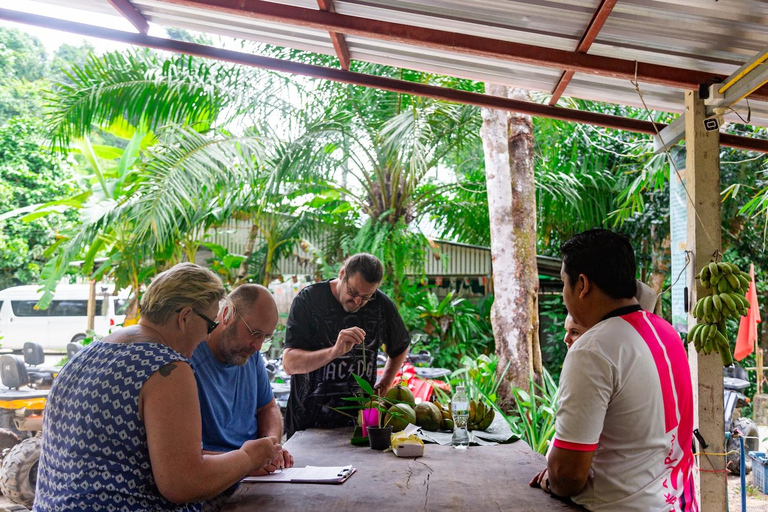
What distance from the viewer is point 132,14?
4.40 meters

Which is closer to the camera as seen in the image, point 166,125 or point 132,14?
point 132,14

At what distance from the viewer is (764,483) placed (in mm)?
6430

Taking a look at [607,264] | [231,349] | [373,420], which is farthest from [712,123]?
[231,349]

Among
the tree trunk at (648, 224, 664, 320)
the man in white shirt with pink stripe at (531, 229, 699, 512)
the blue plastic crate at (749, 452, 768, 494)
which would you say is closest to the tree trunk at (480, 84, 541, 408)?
the blue plastic crate at (749, 452, 768, 494)

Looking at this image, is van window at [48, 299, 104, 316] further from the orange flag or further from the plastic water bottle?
the orange flag

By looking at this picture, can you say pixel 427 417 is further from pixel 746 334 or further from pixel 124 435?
pixel 746 334

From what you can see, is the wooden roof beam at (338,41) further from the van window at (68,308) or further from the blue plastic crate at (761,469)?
the van window at (68,308)

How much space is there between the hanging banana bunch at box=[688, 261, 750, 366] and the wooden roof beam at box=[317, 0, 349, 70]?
8.73 ft

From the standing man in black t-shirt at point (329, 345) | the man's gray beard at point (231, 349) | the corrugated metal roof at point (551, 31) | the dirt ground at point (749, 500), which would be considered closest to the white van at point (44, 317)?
the dirt ground at point (749, 500)

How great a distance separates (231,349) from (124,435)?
3.41 feet

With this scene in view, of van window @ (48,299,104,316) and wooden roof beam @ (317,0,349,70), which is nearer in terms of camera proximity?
wooden roof beam @ (317,0,349,70)

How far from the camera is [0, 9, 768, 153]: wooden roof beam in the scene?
171 inches

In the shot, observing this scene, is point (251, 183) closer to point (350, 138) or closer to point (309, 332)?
point (350, 138)

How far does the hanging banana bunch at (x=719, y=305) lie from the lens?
3.69 meters
